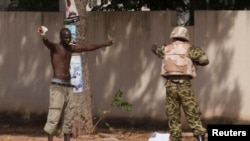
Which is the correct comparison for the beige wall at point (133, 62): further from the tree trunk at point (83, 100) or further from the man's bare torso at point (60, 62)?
the man's bare torso at point (60, 62)

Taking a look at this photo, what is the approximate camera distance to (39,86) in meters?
12.2

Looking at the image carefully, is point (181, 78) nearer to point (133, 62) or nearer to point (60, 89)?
point (60, 89)

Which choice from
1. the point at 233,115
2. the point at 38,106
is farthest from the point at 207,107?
the point at 38,106

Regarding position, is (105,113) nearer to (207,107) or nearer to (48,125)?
(207,107)

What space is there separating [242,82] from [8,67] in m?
4.50

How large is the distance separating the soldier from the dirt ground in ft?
8.16

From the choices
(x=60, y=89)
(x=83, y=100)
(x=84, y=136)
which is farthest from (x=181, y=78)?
(x=84, y=136)

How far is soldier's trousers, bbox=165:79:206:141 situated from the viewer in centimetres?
837

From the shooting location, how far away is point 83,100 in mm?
10750

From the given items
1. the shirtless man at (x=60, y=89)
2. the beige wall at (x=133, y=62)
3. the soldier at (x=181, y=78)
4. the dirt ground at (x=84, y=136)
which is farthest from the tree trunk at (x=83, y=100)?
the soldier at (x=181, y=78)

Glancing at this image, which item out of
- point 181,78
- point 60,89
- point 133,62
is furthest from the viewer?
point 133,62

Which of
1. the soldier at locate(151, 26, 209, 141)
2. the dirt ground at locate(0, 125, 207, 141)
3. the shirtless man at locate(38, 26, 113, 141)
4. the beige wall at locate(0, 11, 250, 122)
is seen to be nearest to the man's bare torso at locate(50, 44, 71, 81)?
the shirtless man at locate(38, 26, 113, 141)

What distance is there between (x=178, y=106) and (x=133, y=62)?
354 centimetres

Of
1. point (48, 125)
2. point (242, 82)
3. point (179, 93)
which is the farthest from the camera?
point (242, 82)
